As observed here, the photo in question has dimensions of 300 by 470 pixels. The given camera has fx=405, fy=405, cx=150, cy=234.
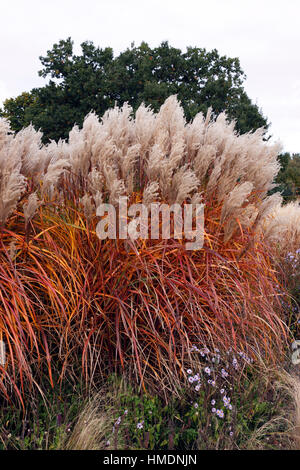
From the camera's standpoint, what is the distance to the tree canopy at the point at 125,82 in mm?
21172

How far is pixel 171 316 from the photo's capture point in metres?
2.58

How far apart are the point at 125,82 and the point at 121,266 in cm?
2090

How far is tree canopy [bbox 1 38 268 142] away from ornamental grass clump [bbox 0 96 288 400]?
18588 mm

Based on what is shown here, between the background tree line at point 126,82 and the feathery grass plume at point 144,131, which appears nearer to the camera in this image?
the feathery grass plume at point 144,131

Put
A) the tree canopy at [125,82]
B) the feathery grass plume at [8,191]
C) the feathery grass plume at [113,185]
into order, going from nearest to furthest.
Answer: the feathery grass plume at [8,191] < the feathery grass plume at [113,185] < the tree canopy at [125,82]

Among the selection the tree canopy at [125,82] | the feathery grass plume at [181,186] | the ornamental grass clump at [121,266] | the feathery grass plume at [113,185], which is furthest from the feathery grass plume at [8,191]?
the tree canopy at [125,82]

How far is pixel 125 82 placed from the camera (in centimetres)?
2172

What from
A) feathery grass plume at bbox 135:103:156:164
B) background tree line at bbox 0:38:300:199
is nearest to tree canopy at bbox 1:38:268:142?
background tree line at bbox 0:38:300:199

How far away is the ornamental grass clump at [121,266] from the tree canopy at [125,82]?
18588mm

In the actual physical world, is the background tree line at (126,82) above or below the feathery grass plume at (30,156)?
above

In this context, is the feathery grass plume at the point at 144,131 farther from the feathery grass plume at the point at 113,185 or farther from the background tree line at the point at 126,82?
the background tree line at the point at 126,82

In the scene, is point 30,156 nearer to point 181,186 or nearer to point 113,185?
point 113,185

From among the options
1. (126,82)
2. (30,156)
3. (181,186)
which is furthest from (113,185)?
(126,82)
